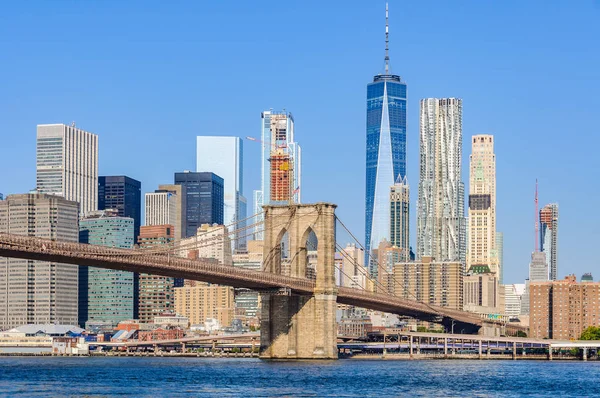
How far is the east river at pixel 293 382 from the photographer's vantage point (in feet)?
217

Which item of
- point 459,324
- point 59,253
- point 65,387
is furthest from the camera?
point 459,324

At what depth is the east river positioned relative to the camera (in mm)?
66188

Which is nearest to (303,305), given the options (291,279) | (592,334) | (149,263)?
(291,279)

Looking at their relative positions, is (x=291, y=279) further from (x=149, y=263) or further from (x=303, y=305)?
(x=149, y=263)

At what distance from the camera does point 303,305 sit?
100 meters

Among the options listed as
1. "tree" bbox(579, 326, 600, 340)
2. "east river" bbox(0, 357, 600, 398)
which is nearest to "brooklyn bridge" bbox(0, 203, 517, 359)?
"east river" bbox(0, 357, 600, 398)

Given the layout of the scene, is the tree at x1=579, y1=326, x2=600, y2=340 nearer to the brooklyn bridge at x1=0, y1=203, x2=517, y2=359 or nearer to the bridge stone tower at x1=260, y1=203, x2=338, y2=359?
the brooklyn bridge at x1=0, y1=203, x2=517, y2=359

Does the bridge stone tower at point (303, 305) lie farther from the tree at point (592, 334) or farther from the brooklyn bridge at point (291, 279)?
the tree at point (592, 334)

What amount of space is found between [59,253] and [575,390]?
103 ft

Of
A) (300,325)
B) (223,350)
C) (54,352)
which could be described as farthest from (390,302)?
(54,352)

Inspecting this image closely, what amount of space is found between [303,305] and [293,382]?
2789 centimetres

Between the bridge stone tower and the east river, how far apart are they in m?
2.74

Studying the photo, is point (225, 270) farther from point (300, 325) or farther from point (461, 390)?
point (461, 390)

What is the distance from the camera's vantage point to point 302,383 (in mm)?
71750
